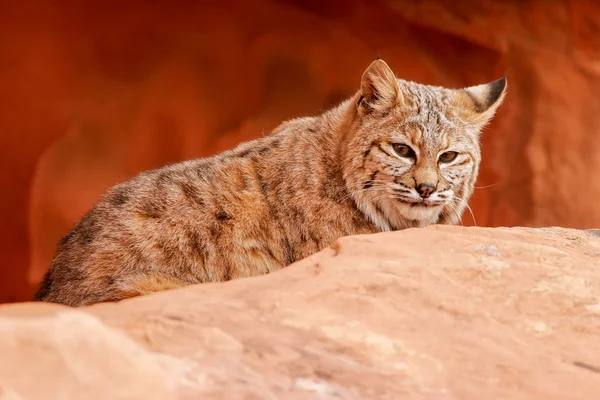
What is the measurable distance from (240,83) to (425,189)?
3687 mm

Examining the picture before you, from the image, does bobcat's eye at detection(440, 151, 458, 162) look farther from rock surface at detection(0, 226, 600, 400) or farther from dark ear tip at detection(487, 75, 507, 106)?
rock surface at detection(0, 226, 600, 400)

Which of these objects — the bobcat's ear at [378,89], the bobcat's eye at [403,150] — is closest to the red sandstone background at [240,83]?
the bobcat's ear at [378,89]

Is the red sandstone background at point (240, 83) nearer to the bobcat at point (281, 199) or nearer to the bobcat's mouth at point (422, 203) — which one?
the bobcat at point (281, 199)

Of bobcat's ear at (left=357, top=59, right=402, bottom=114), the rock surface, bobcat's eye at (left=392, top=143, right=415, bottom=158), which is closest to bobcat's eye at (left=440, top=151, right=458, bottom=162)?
bobcat's eye at (left=392, top=143, right=415, bottom=158)

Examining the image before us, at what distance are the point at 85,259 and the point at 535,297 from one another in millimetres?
2183

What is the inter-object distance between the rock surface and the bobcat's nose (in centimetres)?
101

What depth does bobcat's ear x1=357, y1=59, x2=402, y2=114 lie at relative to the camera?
4.05m

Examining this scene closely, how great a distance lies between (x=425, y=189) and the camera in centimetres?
389

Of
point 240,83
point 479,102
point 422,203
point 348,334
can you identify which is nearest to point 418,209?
point 422,203

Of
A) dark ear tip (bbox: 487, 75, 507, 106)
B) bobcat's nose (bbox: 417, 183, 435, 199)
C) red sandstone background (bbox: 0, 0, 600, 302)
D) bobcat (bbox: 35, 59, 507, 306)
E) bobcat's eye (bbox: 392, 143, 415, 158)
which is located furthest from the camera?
red sandstone background (bbox: 0, 0, 600, 302)

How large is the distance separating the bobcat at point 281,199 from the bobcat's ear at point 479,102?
2 cm

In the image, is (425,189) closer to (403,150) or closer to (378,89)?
(403,150)

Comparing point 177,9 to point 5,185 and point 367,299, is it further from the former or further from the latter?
point 367,299

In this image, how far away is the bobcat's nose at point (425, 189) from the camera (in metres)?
3.89
